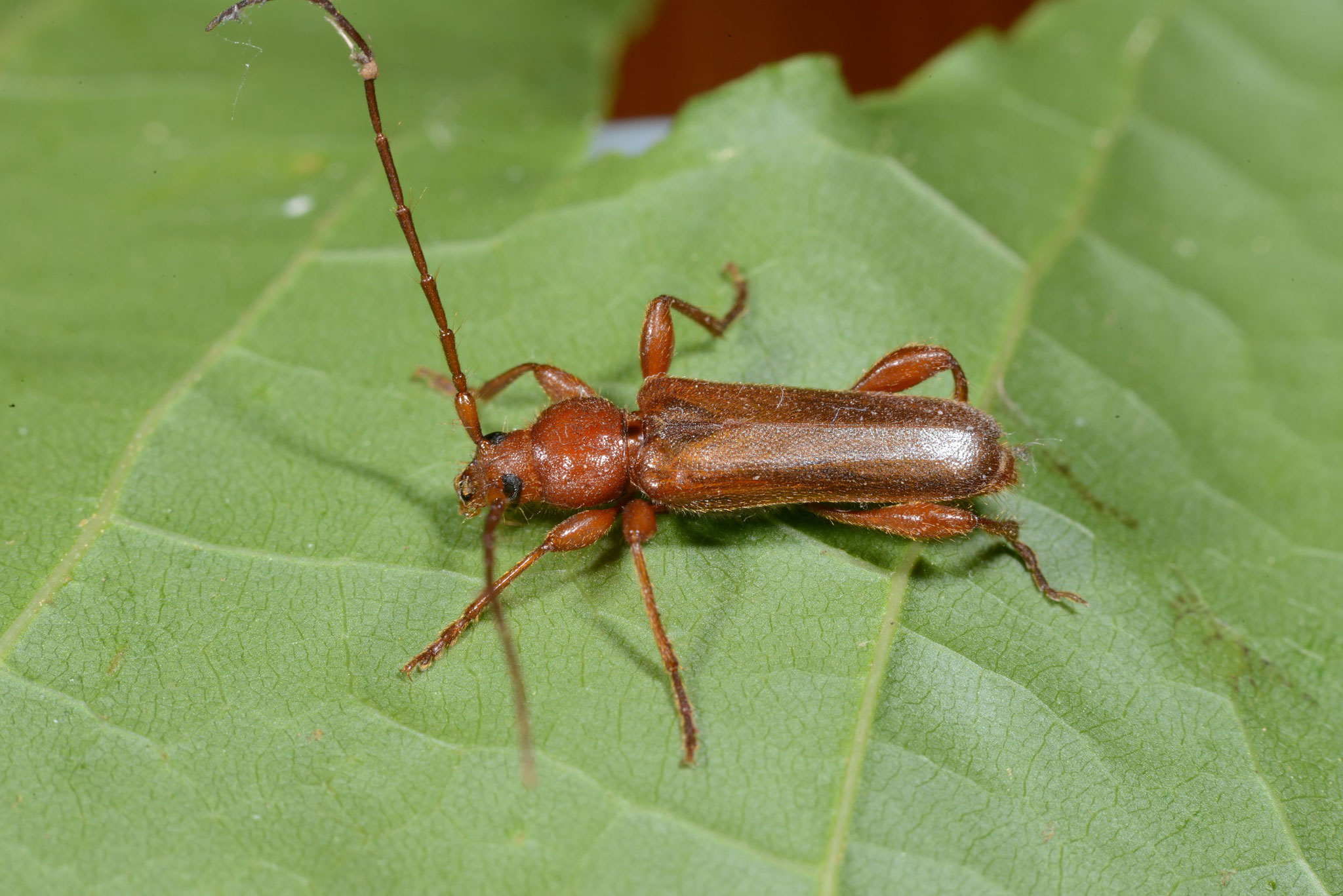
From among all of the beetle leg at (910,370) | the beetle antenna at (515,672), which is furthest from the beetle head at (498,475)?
the beetle leg at (910,370)

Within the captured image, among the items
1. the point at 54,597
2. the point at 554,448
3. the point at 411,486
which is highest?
the point at 554,448

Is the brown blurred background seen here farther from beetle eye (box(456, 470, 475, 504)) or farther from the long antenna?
beetle eye (box(456, 470, 475, 504))

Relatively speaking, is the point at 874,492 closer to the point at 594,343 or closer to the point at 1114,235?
the point at 594,343

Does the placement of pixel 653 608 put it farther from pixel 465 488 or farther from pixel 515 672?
pixel 465 488

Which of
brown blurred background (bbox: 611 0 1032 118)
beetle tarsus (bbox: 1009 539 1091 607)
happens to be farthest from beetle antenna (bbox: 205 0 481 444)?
brown blurred background (bbox: 611 0 1032 118)

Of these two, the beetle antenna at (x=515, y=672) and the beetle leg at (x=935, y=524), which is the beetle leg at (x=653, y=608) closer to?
the beetle antenna at (x=515, y=672)

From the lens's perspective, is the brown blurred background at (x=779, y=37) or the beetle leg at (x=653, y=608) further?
the brown blurred background at (x=779, y=37)

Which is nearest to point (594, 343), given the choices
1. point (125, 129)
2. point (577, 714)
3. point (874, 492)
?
point (874, 492)
